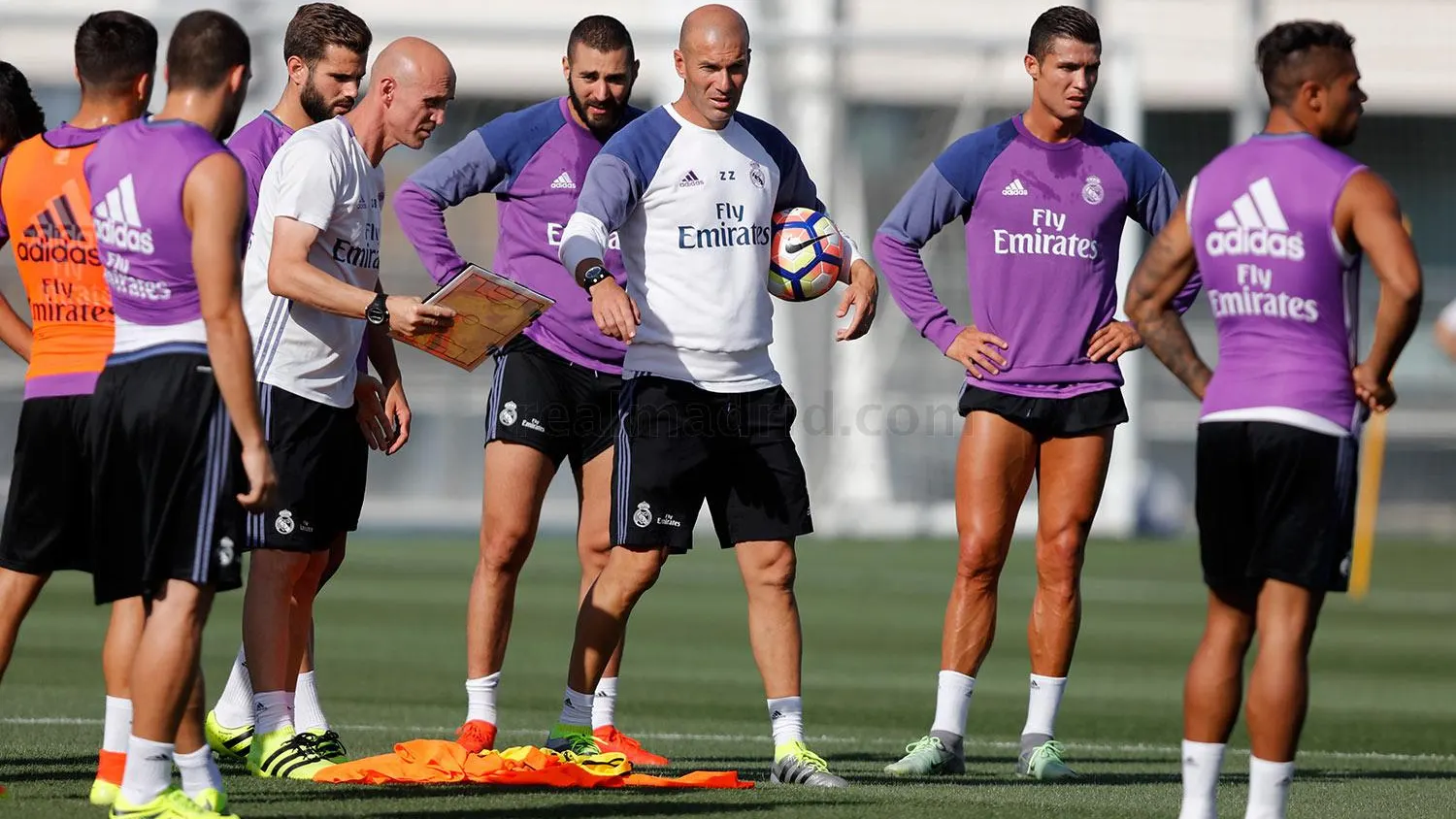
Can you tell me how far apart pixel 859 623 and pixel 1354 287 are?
9755 millimetres

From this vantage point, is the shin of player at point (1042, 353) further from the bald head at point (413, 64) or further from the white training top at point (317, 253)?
the white training top at point (317, 253)

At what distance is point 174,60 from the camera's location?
5.61 m

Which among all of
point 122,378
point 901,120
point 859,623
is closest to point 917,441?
point 901,120

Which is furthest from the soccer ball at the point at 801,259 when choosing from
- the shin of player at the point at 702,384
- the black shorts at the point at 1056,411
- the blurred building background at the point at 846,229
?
the blurred building background at the point at 846,229

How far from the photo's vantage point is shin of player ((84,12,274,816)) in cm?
551

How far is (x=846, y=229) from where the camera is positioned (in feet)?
79.4

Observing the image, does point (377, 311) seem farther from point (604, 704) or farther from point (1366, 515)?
point (1366, 515)

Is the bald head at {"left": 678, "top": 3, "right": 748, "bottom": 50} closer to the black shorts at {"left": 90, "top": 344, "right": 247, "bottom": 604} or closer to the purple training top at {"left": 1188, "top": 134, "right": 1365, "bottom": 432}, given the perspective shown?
the purple training top at {"left": 1188, "top": 134, "right": 1365, "bottom": 432}

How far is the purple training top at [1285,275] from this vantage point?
548 cm

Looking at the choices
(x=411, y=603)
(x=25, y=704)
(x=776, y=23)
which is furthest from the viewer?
(x=776, y=23)

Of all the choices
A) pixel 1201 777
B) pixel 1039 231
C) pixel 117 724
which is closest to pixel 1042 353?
pixel 1039 231

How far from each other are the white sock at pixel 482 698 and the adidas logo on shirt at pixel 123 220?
2.50 metres

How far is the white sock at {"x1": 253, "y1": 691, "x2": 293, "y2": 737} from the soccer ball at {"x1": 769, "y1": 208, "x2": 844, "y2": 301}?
2253 millimetres

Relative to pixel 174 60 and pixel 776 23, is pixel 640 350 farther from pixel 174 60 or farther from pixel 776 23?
pixel 776 23
